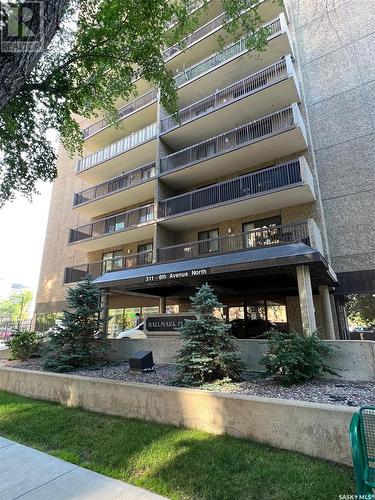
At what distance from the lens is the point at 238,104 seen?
1625 centimetres

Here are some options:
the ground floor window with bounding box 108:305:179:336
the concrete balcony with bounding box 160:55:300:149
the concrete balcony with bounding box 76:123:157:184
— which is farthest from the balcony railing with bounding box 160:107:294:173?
the ground floor window with bounding box 108:305:179:336

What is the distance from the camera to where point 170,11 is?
9.20m

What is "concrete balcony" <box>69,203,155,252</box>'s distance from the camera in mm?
18328

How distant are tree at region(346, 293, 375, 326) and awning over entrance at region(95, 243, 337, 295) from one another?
181 centimetres

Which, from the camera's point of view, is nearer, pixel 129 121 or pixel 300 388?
pixel 300 388

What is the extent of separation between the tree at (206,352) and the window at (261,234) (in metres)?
7.30

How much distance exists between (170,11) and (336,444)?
11253 millimetres

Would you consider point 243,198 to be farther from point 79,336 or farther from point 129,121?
point 129,121

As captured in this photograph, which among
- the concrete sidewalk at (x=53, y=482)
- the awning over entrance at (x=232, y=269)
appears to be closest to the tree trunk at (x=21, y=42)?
the concrete sidewalk at (x=53, y=482)

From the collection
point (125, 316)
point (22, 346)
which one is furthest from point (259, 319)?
point (22, 346)

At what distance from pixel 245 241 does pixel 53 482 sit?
1257 centimetres

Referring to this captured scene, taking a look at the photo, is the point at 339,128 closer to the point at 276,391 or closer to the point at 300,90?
the point at 300,90

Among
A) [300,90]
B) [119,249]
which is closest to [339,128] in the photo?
[300,90]

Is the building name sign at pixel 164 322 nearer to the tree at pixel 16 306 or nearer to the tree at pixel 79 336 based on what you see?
the tree at pixel 79 336
